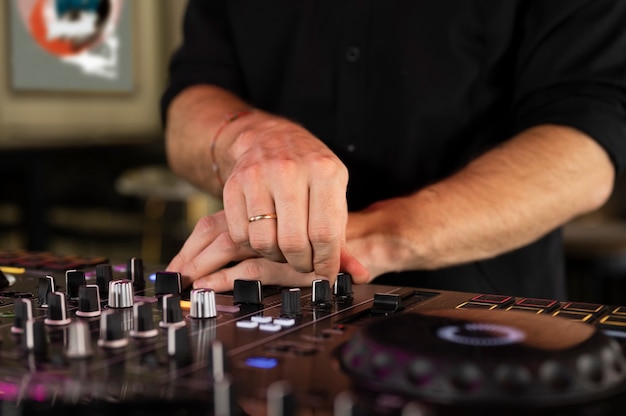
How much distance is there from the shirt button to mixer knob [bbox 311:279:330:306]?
28.5 inches

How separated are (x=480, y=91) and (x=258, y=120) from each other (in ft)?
1.37

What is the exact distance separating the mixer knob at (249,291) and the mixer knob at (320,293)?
5 cm

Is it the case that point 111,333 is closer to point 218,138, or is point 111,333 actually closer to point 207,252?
point 207,252

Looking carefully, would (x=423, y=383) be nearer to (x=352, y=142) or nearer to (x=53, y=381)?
(x=53, y=381)

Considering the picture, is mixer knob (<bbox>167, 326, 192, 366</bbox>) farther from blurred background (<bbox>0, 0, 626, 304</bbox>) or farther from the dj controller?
blurred background (<bbox>0, 0, 626, 304</bbox>)

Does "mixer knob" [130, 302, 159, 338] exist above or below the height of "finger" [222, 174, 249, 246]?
below

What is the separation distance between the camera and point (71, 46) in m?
3.75

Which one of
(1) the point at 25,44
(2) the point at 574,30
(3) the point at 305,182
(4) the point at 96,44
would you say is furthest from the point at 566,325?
(4) the point at 96,44

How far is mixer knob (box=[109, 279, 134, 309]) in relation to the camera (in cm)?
67

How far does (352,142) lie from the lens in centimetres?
136

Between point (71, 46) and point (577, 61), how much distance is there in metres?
2.94

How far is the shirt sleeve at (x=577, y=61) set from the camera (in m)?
1.23

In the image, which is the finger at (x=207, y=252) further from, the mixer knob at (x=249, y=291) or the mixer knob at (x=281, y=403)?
the mixer knob at (x=281, y=403)

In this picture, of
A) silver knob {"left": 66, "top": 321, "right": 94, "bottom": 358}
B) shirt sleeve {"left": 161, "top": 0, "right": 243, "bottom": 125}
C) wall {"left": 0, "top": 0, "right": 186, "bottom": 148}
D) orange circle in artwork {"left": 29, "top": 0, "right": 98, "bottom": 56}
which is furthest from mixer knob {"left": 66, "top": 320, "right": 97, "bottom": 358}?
orange circle in artwork {"left": 29, "top": 0, "right": 98, "bottom": 56}
